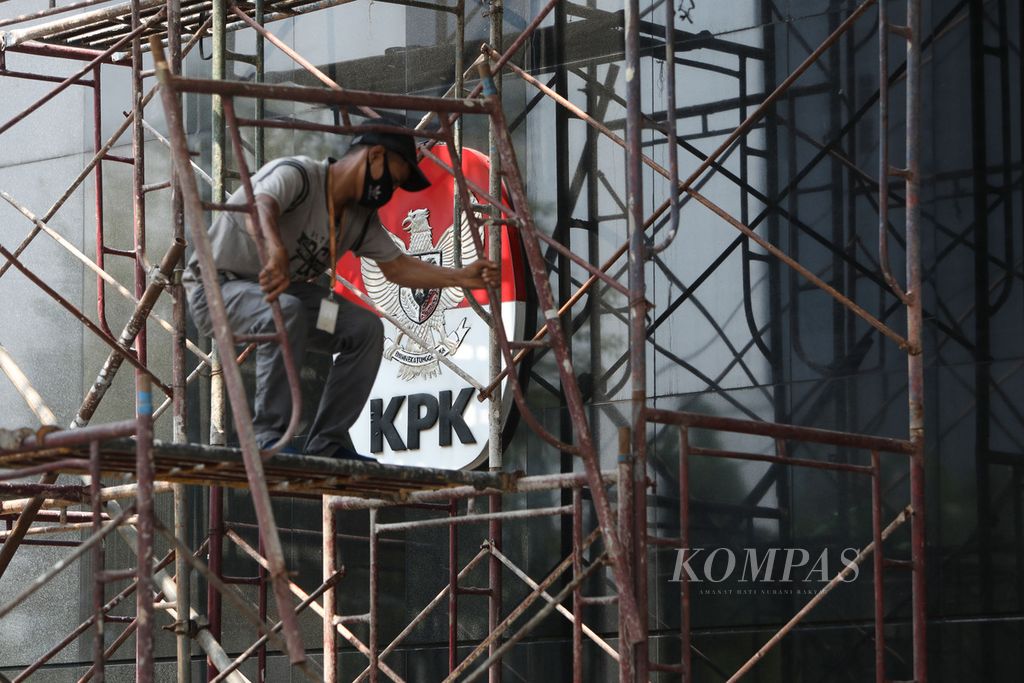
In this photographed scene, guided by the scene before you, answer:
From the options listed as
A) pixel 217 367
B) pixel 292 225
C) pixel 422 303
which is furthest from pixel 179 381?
pixel 422 303

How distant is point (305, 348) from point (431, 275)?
0.81 metres

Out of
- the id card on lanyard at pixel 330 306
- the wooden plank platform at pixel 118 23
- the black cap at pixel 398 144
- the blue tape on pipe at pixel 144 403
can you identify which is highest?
the wooden plank platform at pixel 118 23

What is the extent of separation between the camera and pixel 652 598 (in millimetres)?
10172

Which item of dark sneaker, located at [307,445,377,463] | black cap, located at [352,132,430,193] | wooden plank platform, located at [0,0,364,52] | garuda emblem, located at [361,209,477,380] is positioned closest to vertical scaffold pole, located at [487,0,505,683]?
garuda emblem, located at [361,209,477,380]

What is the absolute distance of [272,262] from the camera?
5945 millimetres

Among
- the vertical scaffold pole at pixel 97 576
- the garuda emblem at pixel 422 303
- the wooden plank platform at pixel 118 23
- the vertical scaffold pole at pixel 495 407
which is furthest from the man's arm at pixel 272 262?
the wooden plank platform at pixel 118 23

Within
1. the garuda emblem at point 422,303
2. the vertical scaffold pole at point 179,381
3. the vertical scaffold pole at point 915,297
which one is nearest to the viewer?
the vertical scaffold pole at point 915,297

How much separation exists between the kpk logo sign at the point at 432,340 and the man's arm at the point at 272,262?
461cm

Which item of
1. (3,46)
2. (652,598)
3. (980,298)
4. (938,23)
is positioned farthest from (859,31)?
(3,46)

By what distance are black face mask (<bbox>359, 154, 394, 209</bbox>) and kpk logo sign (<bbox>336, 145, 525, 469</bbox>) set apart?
3831 millimetres

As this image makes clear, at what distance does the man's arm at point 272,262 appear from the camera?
5930mm

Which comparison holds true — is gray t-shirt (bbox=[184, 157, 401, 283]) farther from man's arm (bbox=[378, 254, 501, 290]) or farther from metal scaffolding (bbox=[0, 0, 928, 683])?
man's arm (bbox=[378, 254, 501, 290])

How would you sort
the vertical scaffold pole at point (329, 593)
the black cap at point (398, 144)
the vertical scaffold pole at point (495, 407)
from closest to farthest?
the black cap at point (398, 144) → the vertical scaffold pole at point (329, 593) → the vertical scaffold pole at point (495, 407)

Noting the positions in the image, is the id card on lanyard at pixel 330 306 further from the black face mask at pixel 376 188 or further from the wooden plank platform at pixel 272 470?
Result: the wooden plank platform at pixel 272 470
